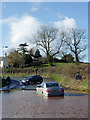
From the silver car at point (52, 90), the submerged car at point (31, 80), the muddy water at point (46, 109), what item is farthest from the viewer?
→ the submerged car at point (31, 80)

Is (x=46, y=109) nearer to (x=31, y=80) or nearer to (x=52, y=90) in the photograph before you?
(x=52, y=90)

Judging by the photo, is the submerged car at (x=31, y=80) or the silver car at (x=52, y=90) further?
the submerged car at (x=31, y=80)

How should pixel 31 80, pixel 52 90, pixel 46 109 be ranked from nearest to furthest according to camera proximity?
pixel 46 109 → pixel 52 90 → pixel 31 80

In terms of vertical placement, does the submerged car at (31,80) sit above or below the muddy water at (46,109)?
below

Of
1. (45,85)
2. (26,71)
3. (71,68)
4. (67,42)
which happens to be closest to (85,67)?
(71,68)

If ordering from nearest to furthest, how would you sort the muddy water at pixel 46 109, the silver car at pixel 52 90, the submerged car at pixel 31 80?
the muddy water at pixel 46 109 → the silver car at pixel 52 90 → the submerged car at pixel 31 80

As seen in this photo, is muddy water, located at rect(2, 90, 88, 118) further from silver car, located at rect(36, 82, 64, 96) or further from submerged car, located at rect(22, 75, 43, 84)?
submerged car, located at rect(22, 75, 43, 84)

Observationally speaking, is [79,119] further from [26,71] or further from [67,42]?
[26,71]

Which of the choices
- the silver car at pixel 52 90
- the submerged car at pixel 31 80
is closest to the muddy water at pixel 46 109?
the silver car at pixel 52 90

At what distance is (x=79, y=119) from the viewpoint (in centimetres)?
881

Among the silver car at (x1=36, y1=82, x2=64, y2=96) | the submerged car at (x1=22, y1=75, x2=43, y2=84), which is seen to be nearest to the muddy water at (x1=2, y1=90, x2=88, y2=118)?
the silver car at (x1=36, y1=82, x2=64, y2=96)

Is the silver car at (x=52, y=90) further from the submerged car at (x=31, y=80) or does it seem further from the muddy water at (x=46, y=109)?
the submerged car at (x=31, y=80)

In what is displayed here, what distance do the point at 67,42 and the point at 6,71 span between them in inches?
972

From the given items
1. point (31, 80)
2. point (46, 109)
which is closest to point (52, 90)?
point (46, 109)
